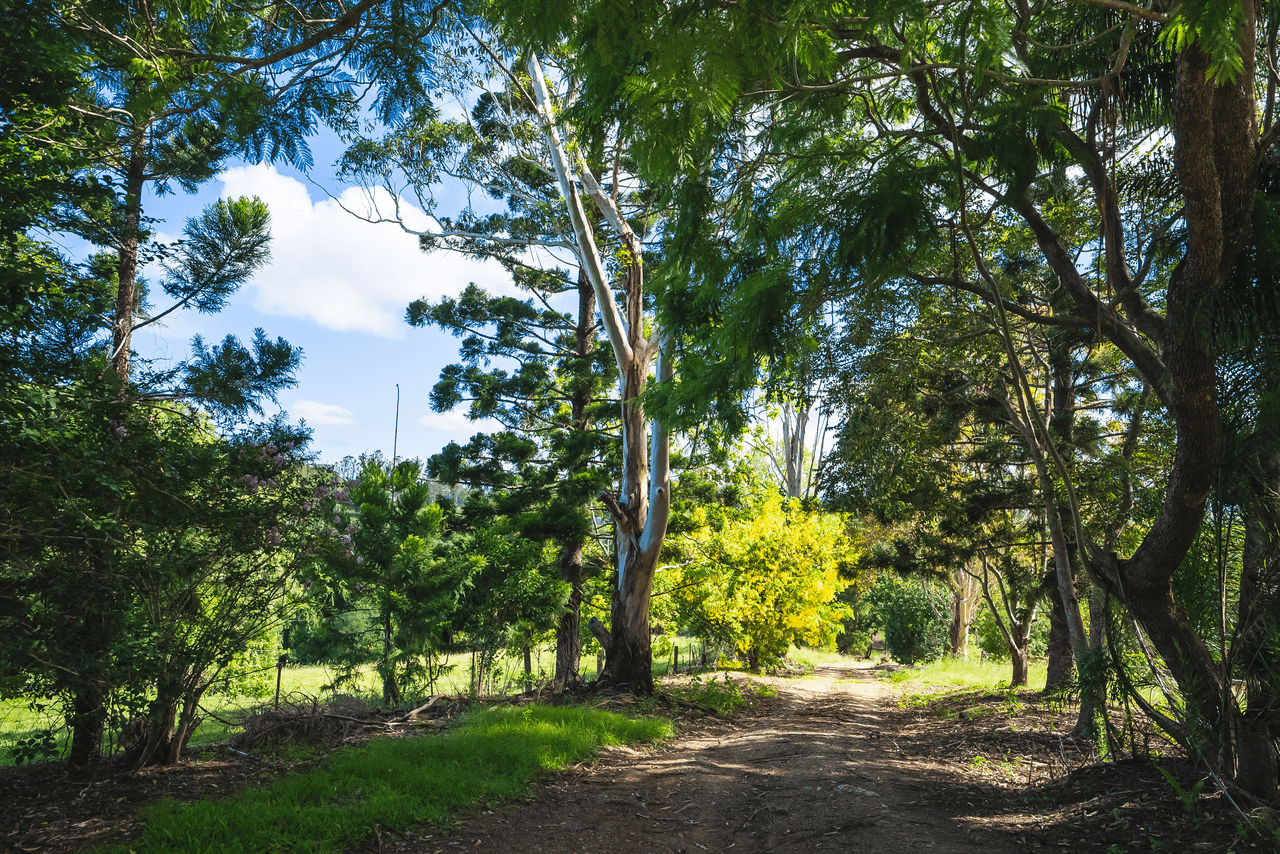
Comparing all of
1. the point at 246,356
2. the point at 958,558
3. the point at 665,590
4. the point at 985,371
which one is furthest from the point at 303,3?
the point at 958,558

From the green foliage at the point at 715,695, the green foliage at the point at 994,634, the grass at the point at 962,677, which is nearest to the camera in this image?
the green foliage at the point at 715,695

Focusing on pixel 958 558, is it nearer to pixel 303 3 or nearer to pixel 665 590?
pixel 665 590

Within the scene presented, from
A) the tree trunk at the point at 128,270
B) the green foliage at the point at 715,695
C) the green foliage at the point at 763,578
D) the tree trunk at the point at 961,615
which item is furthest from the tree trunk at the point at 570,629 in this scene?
the tree trunk at the point at 961,615

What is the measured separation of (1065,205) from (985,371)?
5.38 feet

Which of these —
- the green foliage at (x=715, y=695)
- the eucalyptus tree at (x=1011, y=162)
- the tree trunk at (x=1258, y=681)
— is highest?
the eucalyptus tree at (x=1011, y=162)

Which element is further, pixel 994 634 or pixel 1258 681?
pixel 994 634

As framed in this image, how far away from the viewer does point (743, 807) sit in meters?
4.59

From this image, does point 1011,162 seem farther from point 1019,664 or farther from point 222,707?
point 1019,664

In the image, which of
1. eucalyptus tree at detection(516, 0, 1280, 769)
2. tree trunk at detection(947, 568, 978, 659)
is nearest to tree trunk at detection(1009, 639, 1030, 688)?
tree trunk at detection(947, 568, 978, 659)

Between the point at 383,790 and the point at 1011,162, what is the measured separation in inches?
201

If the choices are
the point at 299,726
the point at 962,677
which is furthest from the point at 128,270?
the point at 962,677

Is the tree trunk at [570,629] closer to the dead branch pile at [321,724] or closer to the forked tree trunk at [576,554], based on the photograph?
the forked tree trunk at [576,554]

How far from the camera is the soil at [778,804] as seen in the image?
3.62 metres

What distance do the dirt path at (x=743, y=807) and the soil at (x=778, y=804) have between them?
1 centimetres
